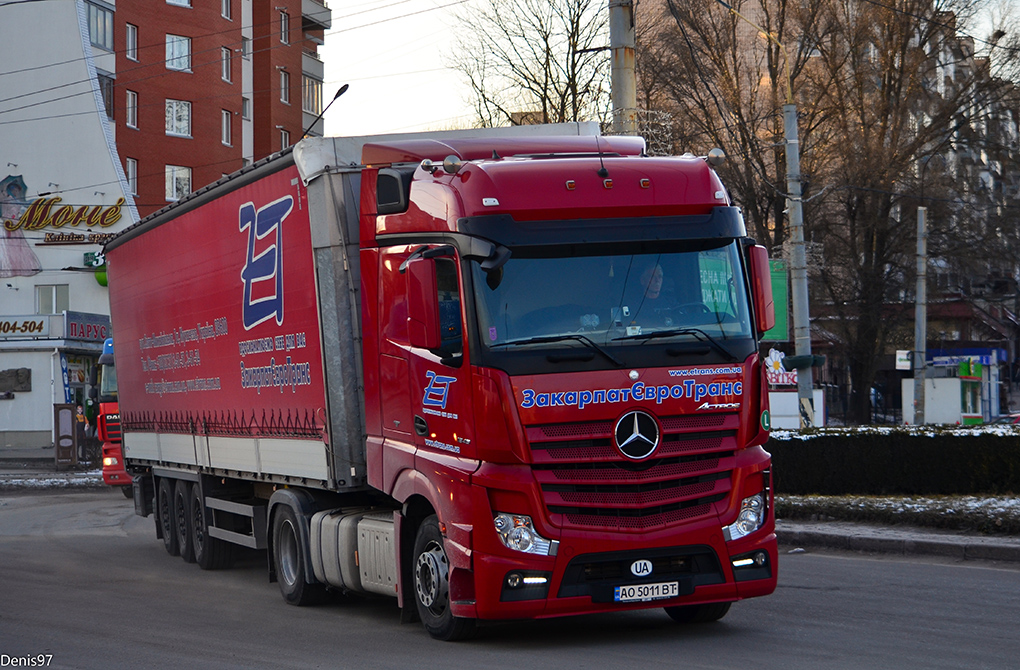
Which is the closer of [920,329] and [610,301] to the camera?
[610,301]

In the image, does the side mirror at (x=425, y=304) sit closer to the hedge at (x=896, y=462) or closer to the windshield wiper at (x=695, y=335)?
the windshield wiper at (x=695, y=335)

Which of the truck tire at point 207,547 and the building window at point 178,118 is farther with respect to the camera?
the building window at point 178,118

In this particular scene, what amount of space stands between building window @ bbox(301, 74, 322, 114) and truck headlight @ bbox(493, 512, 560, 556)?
5375cm

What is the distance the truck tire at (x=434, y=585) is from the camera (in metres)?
8.45

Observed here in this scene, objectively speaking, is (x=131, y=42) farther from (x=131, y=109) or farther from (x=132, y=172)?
(x=132, y=172)

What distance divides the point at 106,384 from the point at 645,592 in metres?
19.6

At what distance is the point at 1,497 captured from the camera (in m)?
26.2

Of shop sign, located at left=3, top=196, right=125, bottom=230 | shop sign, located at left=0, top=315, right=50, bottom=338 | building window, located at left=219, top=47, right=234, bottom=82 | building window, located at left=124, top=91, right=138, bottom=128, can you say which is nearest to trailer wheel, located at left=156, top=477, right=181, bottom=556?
shop sign, located at left=0, top=315, right=50, bottom=338

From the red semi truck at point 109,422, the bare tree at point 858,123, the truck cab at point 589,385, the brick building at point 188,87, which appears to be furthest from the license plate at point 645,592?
the brick building at point 188,87

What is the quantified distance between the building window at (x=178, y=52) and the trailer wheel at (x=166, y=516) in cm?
3668

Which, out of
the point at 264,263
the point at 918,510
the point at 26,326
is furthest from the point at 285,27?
the point at 264,263

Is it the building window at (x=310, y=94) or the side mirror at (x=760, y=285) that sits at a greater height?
the building window at (x=310, y=94)

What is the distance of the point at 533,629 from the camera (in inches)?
361

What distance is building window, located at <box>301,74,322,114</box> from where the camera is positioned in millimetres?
59844
